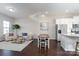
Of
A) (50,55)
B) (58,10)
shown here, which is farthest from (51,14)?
(50,55)

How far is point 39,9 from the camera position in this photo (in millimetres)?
2670

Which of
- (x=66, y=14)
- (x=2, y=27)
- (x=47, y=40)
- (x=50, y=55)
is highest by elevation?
(x=66, y=14)

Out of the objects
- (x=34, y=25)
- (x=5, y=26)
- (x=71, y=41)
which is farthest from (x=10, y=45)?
(x=71, y=41)

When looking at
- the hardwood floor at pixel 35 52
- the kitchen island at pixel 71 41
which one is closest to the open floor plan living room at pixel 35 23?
the hardwood floor at pixel 35 52

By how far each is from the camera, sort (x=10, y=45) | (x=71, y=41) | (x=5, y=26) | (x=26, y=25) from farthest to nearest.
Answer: (x=71, y=41) < (x=10, y=45) < (x=26, y=25) < (x=5, y=26)

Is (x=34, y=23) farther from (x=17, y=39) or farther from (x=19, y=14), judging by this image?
(x=17, y=39)

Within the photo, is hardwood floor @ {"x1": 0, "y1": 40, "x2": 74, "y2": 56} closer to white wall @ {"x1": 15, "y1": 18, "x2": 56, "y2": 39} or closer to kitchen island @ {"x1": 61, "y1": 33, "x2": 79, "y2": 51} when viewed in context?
white wall @ {"x1": 15, "y1": 18, "x2": 56, "y2": 39}

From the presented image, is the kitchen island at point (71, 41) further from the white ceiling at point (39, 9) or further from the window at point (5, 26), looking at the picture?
the window at point (5, 26)

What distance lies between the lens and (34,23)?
9.33 ft

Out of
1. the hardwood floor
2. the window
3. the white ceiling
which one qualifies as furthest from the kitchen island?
the window

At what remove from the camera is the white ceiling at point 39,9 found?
2.51 metres

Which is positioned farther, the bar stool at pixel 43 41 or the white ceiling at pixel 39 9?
the bar stool at pixel 43 41

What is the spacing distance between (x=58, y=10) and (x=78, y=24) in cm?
63

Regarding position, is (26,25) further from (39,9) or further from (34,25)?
(39,9)
